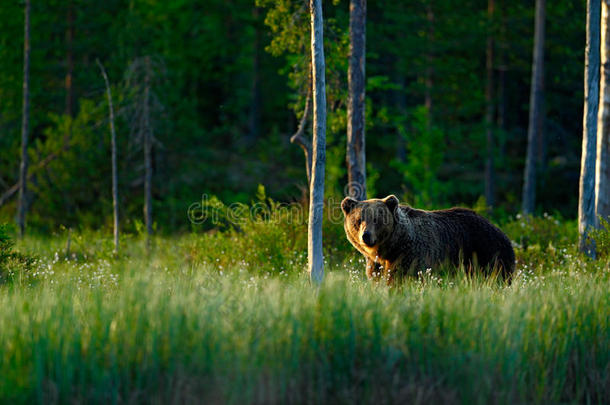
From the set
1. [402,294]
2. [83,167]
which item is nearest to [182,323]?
[402,294]

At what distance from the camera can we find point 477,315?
251 inches

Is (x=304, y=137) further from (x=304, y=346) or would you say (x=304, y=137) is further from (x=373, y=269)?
(x=304, y=346)

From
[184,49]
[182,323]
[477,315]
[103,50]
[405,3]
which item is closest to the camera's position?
[182,323]

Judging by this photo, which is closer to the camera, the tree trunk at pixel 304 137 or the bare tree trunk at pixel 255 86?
the tree trunk at pixel 304 137

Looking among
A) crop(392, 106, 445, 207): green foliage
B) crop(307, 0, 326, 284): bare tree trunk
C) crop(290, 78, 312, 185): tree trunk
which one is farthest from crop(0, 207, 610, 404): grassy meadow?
crop(392, 106, 445, 207): green foliage

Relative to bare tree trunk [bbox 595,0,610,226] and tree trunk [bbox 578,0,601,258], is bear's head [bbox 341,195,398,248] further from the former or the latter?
tree trunk [bbox 578,0,601,258]

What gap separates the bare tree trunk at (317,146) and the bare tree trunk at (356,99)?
443cm

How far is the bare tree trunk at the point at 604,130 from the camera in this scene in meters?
12.3

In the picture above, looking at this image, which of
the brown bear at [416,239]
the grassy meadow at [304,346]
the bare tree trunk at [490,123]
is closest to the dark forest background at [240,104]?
the bare tree trunk at [490,123]

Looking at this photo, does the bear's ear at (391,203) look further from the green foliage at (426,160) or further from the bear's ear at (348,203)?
the green foliage at (426,160)

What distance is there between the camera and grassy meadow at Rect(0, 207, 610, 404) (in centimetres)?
531

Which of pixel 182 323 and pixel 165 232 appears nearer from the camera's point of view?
pixel 182 323

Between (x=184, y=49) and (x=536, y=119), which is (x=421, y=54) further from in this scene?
(x=184, y=49)

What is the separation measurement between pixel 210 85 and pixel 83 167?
39.5 feet
